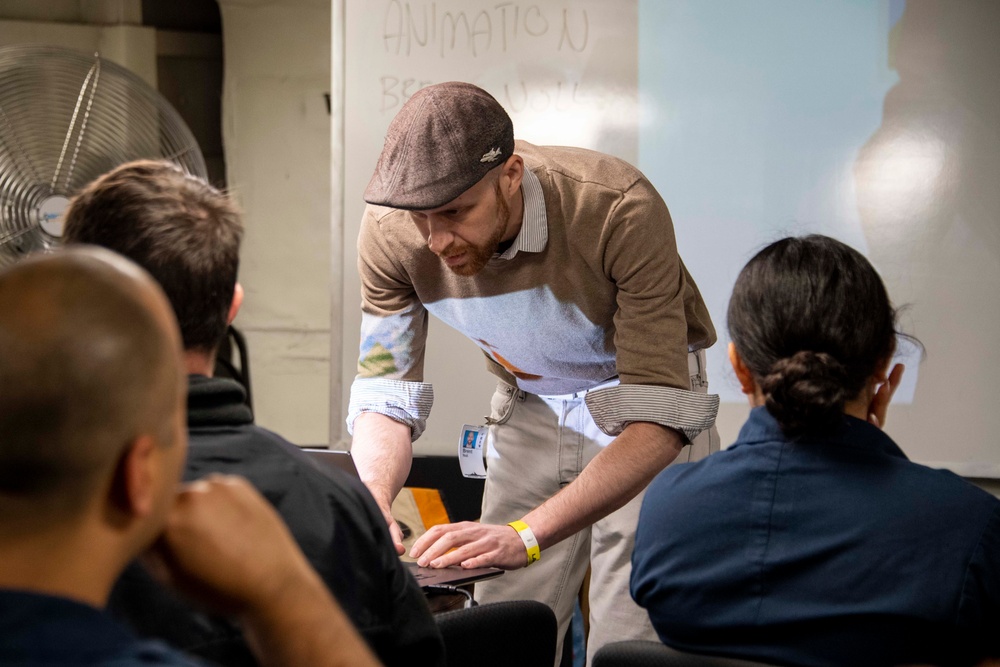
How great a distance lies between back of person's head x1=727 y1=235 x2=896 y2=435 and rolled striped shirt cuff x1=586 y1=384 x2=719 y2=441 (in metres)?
0.48

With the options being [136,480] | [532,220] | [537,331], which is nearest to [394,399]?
[537,331]

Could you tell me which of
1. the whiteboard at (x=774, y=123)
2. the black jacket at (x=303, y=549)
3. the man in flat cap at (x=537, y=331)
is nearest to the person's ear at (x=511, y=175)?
the man in flat cap at (x=537, y=331)

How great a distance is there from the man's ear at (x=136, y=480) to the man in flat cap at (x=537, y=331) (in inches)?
34.7

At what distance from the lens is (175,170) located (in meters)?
1.08

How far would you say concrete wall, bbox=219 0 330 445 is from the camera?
392 centimetres

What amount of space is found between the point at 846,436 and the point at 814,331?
0.40ft

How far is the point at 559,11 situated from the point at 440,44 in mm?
342

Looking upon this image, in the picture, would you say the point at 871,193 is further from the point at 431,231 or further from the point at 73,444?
the point at 73,444

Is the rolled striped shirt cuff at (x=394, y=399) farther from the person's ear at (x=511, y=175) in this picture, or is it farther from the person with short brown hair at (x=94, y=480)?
the person with short brown hair at (x=94, y=480)

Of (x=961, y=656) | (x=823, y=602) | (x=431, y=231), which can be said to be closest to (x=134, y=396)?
(x=823, y=602)

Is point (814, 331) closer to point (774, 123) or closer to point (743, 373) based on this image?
point (743, 373)

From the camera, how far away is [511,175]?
1.69 metres

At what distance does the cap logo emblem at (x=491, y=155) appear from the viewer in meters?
1.59

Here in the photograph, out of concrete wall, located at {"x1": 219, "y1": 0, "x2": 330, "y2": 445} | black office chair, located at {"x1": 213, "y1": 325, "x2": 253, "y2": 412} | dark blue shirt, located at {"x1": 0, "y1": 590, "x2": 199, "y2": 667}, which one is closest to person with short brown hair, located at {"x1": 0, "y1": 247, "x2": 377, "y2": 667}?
dark blue shirt, located at {"x1": 0, "y1": 590, "x2": 199, "y2": 667}
